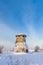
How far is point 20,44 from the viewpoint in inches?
1606

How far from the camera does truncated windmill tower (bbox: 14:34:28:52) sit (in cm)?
4029

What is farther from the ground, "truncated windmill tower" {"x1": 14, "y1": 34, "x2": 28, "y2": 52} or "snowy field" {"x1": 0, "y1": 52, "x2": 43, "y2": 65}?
"truncated windmill tower" {"x1": 14, "y1": 34, "x2": 28, "y2": 52}

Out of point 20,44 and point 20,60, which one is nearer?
point 20,60

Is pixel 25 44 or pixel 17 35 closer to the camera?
pixel 25 44

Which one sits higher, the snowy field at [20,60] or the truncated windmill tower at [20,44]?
the truncated windmill tower at [20,44]

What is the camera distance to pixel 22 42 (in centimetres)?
4144

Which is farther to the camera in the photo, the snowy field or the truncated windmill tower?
the truncated windmill tower

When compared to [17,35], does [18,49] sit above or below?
below

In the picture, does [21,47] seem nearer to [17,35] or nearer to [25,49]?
[25,49]

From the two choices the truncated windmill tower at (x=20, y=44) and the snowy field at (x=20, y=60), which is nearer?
the snowy field at (x=20, y=60)

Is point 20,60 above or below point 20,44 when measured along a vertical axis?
below

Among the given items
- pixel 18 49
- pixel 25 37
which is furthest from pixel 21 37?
pixel 18 49

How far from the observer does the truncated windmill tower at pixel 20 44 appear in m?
40.3

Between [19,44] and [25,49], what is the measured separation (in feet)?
7.06
